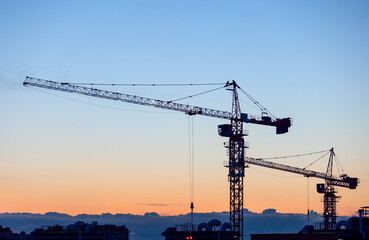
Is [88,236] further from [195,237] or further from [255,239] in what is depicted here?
[255,239]

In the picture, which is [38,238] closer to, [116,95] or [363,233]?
[116,95]

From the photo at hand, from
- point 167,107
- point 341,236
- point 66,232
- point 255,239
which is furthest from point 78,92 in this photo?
point 341,236

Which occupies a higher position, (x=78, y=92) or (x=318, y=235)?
(x=78, y=92)

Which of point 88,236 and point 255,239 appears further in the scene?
point 88,236

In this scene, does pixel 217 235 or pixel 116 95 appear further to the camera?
pixel 116 95

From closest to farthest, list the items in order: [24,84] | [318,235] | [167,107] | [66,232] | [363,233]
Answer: [318,235] → [363,233] → [66,232] → [24,84] → [167,107]

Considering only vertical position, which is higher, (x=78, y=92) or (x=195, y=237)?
(x=78, y=92)

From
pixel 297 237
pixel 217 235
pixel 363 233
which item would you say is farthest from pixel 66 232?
pixel 363 233

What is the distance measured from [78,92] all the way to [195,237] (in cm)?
6058

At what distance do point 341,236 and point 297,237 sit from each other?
22.0 m

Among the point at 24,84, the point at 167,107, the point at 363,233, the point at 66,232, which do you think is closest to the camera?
the point at 363,233

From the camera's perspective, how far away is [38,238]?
559 ft

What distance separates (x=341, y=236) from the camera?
160 m

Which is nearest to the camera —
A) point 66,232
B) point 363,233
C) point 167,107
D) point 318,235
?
point 318,235
